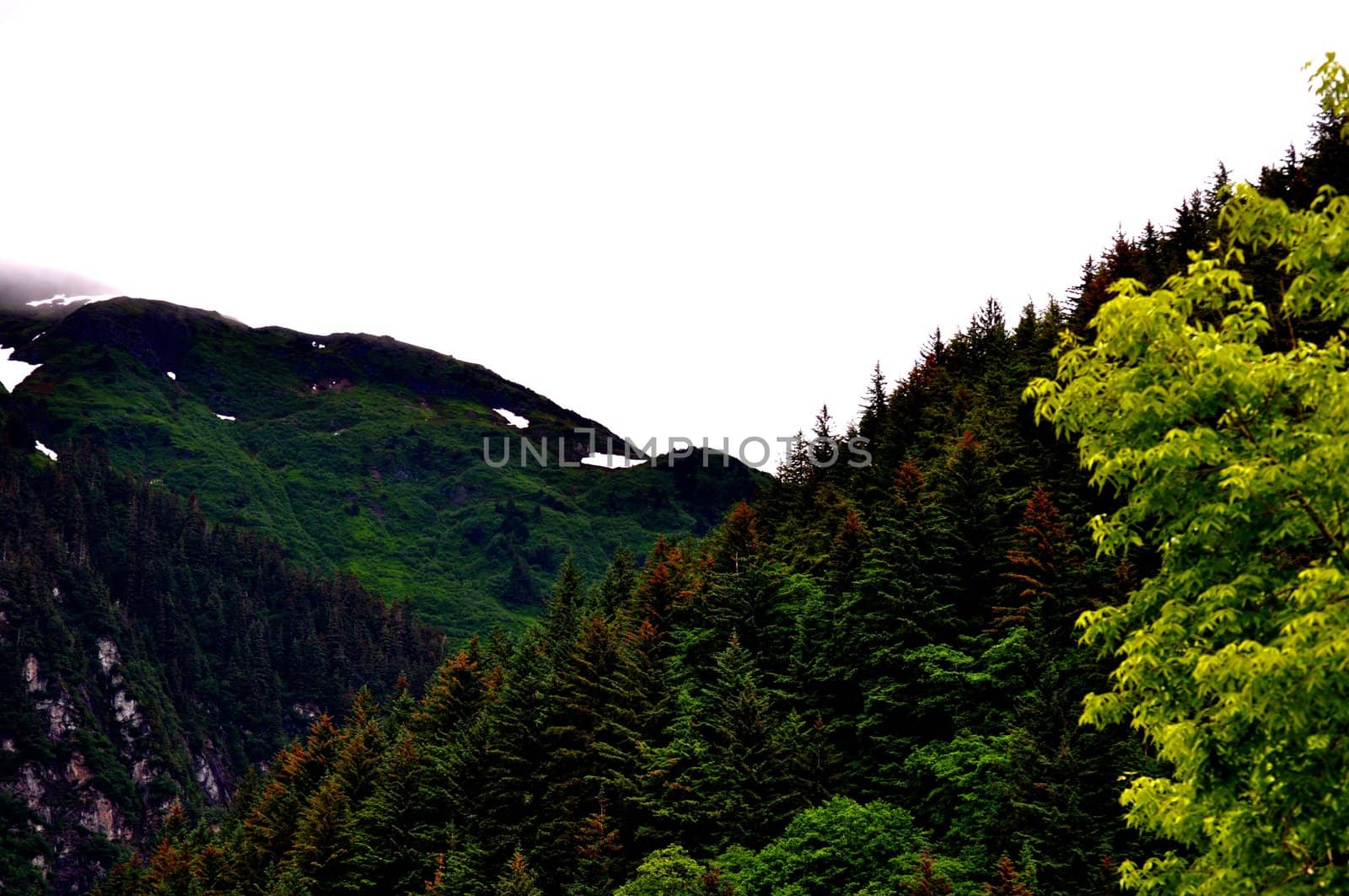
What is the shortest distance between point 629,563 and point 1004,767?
144 feet

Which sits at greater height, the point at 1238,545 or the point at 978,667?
the point at 1238,545

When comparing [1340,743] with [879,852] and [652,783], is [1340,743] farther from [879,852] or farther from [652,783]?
[652,783]

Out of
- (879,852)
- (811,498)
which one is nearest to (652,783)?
(879,852)

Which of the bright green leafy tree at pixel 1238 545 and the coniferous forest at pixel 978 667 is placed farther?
the coniferous forest at pixel 978 667

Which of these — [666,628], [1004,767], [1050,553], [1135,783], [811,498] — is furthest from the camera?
[811,498]

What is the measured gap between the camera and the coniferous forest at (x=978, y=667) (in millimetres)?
9977

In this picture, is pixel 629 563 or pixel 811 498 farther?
pixel 629 563

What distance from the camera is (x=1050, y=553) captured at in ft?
137

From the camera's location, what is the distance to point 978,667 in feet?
137

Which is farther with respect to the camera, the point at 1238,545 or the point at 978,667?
the point at 978,667

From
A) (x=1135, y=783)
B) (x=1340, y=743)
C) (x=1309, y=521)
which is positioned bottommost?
(x=1135, y=783)

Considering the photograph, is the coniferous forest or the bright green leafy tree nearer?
the bright green leafy tree

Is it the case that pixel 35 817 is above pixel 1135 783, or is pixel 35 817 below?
below

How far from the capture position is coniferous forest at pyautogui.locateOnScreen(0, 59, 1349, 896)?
9977mm
